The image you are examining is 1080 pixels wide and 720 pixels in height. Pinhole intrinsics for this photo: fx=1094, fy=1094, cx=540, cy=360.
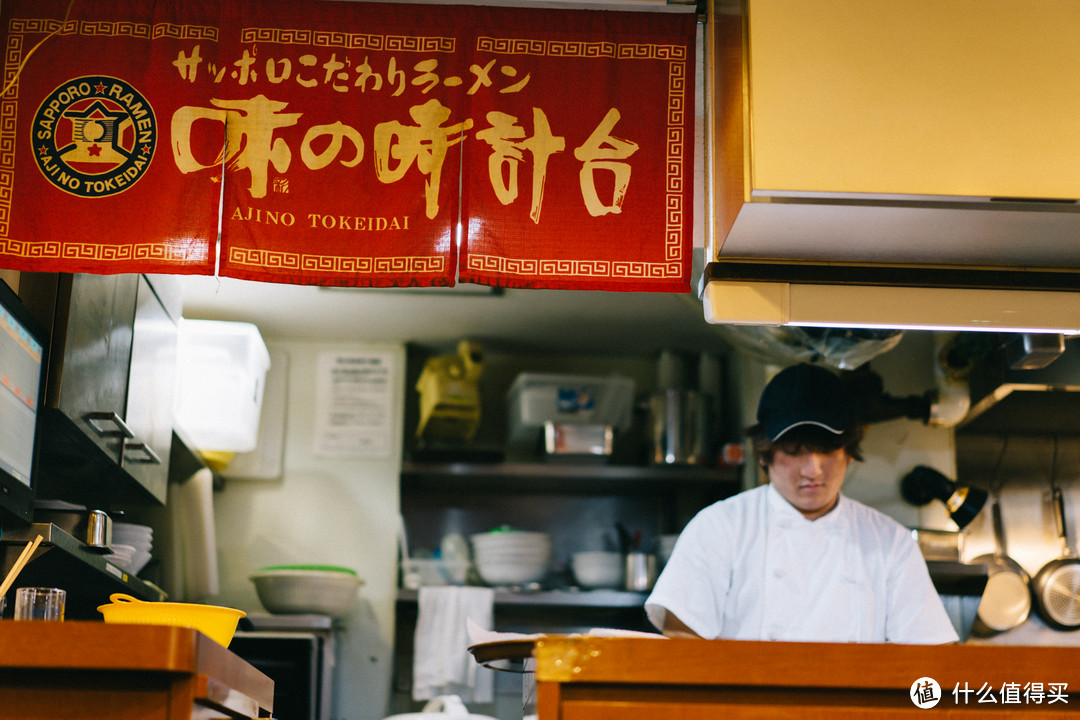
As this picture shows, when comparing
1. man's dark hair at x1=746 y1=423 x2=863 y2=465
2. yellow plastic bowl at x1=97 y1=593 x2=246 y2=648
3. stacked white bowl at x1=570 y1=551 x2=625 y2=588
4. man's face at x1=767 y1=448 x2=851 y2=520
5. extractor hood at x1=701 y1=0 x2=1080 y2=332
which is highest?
extractor hood at x1=701 y1=0 x2=1080 y2=332

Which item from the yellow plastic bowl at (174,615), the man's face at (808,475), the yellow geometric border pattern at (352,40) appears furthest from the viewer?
the man's face at (808,475)

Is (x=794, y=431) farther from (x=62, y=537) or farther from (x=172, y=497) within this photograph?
(x=172, y=497)

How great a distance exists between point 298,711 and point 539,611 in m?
1.33

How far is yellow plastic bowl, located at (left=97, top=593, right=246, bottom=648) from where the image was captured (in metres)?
2.15

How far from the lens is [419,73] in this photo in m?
2.66

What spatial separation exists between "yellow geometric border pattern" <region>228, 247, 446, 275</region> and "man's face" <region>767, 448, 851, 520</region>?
1518mm

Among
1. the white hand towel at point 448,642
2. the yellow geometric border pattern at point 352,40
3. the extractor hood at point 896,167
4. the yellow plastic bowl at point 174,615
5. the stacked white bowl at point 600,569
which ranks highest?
the yellow geometric border pattern at point 352,40

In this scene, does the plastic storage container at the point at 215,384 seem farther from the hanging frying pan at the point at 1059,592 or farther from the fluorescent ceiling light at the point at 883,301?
the hanging frying pan at the point at 1059,592

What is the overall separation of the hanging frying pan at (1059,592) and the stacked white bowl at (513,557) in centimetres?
213

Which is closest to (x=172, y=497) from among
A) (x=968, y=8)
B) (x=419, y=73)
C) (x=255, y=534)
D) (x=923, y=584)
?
(x=255, y=534)

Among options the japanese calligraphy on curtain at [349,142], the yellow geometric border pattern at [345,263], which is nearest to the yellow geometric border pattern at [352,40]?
the japanese calligraphy on curtain at [349,142]

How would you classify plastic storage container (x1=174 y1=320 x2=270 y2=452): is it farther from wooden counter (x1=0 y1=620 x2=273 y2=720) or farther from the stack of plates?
wooden counter (x1=0 y1=620 x2=273 y2=720)

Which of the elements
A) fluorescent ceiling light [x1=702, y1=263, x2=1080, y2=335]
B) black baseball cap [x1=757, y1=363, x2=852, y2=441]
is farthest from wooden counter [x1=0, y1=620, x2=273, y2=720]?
black baseball cap [x1=757, y1=363, x2=852, y2=441]

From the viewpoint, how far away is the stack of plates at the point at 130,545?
3430 mm
